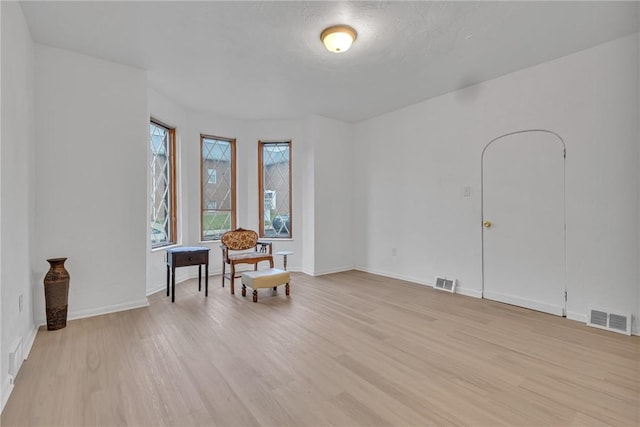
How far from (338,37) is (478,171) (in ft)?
8.30

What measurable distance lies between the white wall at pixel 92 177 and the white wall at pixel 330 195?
261 centimetres

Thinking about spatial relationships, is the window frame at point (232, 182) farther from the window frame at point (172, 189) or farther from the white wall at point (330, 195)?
the white wall at point (330, 195)

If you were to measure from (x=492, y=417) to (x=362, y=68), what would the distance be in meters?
3.37

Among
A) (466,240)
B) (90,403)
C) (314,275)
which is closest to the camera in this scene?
(90,403)

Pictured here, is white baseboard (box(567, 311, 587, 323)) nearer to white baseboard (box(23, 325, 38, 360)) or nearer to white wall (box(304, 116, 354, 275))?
white wall (box(304, 116, 354, 275))

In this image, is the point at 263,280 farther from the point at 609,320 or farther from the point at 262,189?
the point at 609,320

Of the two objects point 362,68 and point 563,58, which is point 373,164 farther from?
point 563,58

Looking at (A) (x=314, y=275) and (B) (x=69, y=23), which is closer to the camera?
(B) (x=69, y=23)

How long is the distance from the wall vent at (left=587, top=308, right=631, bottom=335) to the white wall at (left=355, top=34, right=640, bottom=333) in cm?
8

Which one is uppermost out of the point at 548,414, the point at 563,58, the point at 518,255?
the point at 563,58

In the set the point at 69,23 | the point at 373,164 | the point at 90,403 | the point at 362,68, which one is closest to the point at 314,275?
the point at 373,164

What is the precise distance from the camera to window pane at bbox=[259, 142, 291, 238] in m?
5.70

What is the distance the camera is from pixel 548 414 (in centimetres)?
171

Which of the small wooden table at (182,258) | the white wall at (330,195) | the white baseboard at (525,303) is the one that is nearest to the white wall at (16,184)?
the small wooden table at (182,258)
